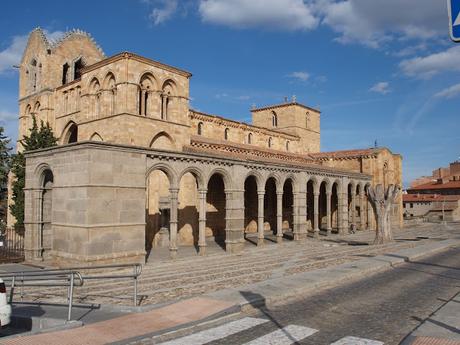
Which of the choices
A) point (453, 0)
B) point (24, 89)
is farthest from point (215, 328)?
point (24, 89)

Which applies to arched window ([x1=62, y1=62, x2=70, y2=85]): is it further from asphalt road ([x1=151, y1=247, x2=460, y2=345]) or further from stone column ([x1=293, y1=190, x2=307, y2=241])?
asphalt road ([x1=151, y1=247, x2=460, y2=345])

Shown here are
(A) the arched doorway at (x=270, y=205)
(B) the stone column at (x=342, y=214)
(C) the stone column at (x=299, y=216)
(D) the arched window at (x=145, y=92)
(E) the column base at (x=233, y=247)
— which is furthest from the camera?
(A) the arched doorway at (x=270, y=205)

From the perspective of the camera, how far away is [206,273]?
55.9ft

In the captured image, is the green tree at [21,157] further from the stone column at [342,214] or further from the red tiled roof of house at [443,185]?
the red tiled roof of house at [443,185]

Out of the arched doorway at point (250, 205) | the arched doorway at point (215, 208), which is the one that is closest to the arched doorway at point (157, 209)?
the arched doorway at point (215, 208)

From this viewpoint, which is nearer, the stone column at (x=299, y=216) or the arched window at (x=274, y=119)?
the stone column at (x=299, y=216)

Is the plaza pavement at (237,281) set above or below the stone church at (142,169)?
below

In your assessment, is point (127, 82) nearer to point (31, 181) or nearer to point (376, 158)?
point (31, 181)

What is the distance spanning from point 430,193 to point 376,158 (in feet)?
152

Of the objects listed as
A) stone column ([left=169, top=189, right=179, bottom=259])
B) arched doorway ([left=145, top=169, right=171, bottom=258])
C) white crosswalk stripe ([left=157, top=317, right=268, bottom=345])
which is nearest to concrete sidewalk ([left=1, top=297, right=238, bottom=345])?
white crosswalk stripe ([left=157, top=317, right=268, bottom=345])

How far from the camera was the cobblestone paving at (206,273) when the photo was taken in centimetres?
1268

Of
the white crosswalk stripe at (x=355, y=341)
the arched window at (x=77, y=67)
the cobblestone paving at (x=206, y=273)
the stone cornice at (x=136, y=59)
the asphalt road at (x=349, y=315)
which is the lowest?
the cobblestone paving at (x=206, y=273)

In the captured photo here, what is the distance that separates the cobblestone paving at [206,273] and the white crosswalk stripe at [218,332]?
3122mm

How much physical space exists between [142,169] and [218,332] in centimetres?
1218
